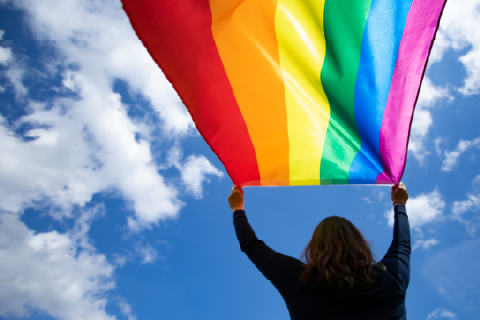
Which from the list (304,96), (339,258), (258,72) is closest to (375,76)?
(304,96)

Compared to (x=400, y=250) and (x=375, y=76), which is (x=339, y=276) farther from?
(x=375, y=76)

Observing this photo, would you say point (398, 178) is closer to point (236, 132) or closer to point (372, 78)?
point (372, 78)

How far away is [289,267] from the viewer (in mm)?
1467

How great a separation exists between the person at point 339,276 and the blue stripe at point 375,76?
1247 millimetres

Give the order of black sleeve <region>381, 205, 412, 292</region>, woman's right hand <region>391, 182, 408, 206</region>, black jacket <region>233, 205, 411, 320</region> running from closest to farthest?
black jacket <region>233, 205, 411, 320</region> < black sleeve <region>381, 205, 412, 292</region> < woman's right hand <region>391, 182, 408, 206</region>

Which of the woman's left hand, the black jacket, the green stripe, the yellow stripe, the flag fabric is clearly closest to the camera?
the black jacket

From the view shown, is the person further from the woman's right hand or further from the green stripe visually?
the green stripe

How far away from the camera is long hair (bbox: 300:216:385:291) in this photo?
1.33 metres

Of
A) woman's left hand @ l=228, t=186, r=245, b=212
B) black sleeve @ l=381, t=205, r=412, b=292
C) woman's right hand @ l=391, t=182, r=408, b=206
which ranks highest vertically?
woman's right hand @ l=391, t=182, r=408, b=206

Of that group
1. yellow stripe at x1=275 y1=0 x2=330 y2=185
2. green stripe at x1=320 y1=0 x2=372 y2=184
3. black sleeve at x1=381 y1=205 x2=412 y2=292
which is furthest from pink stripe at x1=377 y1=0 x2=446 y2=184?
black sleeve at x1=381 y1=205 x2=412 y2=292

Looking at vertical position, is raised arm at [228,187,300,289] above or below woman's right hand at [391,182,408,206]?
below

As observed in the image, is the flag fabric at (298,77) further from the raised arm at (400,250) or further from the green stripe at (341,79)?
the raised arm at (400,250)

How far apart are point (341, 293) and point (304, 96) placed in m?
2.03

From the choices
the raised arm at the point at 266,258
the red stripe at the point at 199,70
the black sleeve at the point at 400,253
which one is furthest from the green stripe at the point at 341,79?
the raised arm at the point at 266,258
